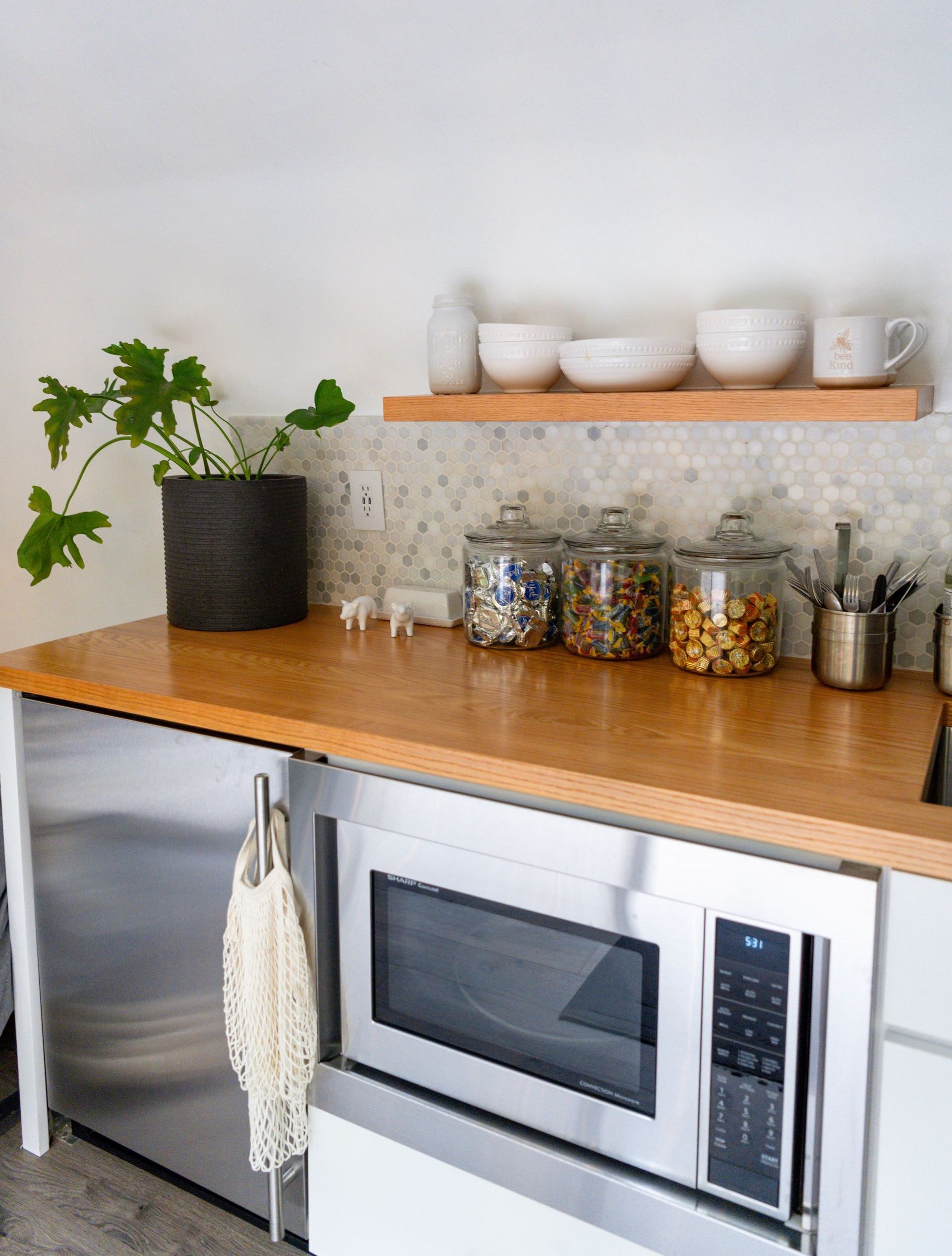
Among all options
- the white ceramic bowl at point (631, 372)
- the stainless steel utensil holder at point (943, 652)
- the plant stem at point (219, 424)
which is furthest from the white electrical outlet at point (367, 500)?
the stainless steel utensil holder at point (943, 652)

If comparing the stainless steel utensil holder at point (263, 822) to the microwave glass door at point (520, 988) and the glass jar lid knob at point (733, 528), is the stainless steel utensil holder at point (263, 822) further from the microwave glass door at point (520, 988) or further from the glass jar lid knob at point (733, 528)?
the glass jar lid knob at point (733, 528)

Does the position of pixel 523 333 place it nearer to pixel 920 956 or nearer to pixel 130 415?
pixel 130 415

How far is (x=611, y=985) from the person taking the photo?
4.08 feet

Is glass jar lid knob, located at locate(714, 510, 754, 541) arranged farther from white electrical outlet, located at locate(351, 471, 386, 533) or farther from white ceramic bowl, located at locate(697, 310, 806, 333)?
white electrical outlet, located at locate(351, 471, 386, 533)

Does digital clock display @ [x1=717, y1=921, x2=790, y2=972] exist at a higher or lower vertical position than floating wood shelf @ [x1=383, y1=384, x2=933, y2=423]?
lower

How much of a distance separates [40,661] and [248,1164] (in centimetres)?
85

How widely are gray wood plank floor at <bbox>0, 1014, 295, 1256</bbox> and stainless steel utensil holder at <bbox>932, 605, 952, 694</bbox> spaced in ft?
4.46

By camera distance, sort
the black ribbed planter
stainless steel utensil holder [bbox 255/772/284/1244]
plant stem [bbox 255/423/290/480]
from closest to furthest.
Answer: stainless steel utensil holder [bbox 255/772/284/1244]
the black ribbed planter
plant stem [bbox 255/423/290/480]

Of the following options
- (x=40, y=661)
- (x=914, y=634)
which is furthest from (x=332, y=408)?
(x=914, y=634)

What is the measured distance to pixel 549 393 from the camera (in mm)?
1585

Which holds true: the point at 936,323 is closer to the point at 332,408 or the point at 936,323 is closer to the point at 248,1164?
the point at 332,408

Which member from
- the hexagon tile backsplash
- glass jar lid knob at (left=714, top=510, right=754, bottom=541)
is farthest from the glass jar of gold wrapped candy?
the hexagon tile backsplash

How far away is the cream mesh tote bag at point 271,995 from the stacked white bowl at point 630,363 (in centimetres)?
78

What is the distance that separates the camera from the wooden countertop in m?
1.08
